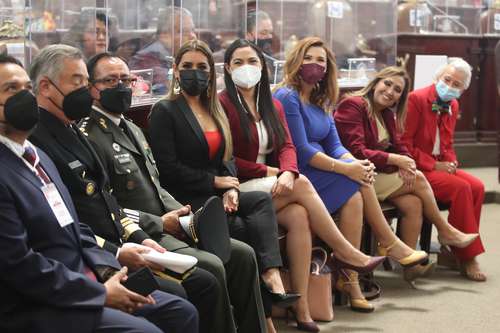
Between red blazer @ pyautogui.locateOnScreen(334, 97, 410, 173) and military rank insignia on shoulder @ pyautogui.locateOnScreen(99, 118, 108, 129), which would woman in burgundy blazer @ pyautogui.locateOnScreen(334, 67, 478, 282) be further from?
military rank insignia on shoulder @ pyautogui.locateOnScreen(99, 118, 108, 129)

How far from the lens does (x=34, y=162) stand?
91.7 inches

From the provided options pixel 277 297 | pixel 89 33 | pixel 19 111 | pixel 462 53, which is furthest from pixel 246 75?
pixel 462 53

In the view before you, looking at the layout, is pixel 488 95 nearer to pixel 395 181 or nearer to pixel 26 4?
pixel 395 181

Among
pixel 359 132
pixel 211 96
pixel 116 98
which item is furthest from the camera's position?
pixel 359 132

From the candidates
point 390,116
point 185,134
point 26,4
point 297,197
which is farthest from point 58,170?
point 390,116

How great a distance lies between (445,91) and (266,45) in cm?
147

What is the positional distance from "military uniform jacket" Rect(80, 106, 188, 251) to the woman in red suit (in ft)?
6.84

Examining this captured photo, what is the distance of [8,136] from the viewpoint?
7.52 ft

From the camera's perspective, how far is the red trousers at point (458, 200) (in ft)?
15.7

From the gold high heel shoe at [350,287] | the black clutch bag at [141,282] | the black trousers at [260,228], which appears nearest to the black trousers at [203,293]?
the black clutch bag at [141,282]

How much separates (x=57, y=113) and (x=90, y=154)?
0.57 feet

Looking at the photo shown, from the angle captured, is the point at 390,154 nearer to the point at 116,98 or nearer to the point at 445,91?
the point at 445,91

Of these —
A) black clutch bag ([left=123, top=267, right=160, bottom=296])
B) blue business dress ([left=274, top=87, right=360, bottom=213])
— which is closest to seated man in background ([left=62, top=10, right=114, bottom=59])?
blue business dress ([left=274, top=87, right=360, bottom=213])

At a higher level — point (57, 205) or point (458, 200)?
point (57, 205)
